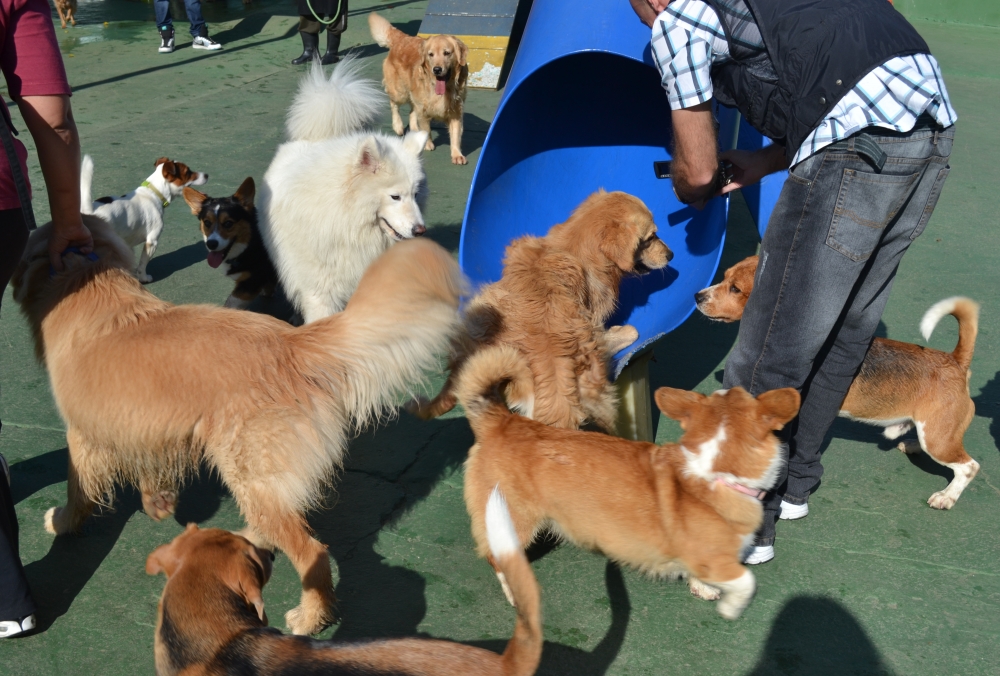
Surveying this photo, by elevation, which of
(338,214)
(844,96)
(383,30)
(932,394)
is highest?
(844,96)

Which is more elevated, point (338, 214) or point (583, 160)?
point (583, 160)

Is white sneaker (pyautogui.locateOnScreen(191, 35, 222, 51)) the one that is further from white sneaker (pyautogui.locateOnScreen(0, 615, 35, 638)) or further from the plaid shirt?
the plaid shirt

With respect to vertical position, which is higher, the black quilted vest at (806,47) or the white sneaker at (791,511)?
the black quilted vest at (806,47)

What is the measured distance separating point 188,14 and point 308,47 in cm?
204

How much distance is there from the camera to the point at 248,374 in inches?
103

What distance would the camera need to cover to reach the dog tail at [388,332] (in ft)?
8.66

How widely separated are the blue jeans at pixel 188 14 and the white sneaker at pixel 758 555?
10317mm

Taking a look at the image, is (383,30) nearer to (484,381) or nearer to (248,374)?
(484,381)

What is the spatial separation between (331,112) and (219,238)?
113 centimetres

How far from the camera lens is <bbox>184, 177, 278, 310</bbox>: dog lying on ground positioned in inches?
189

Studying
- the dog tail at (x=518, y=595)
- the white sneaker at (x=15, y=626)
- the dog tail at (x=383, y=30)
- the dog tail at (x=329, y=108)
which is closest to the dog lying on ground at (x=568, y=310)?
the dog tail at (x=518, y=595)

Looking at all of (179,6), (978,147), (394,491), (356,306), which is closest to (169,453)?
(356,306)

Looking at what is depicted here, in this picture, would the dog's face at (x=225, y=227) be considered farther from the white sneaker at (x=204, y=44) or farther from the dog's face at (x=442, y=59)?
the white sneaker at (x=204, y=44)

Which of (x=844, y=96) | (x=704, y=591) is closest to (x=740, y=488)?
(x=704, y=591)
